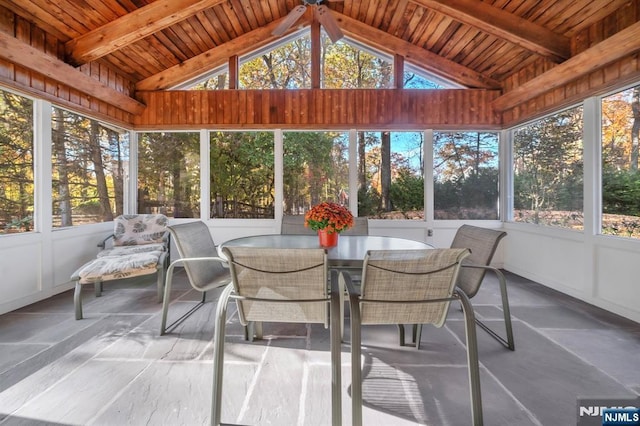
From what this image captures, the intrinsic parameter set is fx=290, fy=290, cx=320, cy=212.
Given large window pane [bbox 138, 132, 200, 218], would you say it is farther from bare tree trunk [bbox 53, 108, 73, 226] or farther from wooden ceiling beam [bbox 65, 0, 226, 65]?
wooden ceiling beam [bbox 65, 0, 226, 65]

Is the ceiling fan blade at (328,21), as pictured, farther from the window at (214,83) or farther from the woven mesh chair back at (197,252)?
the window at (214,83)

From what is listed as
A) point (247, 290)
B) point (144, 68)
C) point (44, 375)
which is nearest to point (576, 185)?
point (247, 290)

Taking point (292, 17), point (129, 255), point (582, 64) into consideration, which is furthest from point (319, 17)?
point (129, 255)

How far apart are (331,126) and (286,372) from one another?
369 centimetres

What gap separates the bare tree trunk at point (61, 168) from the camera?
138 inches

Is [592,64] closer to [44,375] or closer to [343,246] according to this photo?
[343,246]

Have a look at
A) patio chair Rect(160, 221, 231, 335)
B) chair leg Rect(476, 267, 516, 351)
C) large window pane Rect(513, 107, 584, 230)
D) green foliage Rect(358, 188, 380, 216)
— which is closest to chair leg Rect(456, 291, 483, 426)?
chair leg Rect(476, 267, 516, 351)

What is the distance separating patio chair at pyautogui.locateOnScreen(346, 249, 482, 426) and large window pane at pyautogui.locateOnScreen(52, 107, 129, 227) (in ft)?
12.9

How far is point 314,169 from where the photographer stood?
15.6ft

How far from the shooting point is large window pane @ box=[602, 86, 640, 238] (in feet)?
9.18

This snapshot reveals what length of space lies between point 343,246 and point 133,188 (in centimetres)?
410

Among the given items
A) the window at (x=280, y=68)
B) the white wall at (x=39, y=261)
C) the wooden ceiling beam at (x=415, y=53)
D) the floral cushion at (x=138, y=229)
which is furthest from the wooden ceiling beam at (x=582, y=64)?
the white wall at (x=39, y=261)

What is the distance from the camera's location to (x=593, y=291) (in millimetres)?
3145

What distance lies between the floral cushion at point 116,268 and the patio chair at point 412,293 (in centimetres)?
251
